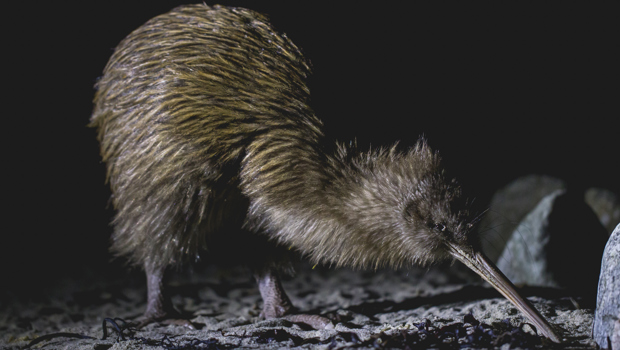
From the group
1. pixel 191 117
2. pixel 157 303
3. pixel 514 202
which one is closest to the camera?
pixel 191 117

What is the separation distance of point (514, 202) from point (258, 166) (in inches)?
111

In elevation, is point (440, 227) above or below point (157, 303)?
above

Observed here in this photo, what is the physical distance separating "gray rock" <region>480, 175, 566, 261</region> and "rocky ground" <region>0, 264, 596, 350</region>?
0.41 meters

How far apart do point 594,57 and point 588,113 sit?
481 mm

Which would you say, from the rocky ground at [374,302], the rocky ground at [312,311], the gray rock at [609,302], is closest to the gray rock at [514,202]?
the rocky ground at [374,302]

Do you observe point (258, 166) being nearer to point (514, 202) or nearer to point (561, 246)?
point (561, 246)

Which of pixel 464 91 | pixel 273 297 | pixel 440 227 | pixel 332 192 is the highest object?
pixel 464 91

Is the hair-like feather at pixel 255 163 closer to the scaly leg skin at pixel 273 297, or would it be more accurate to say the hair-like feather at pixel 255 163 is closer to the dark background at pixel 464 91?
the scaly leg skin at pixel 273 297

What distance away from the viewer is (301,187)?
306 cm

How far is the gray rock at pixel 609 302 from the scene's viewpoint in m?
2.38

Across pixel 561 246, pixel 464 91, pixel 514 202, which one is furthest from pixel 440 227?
pixel 514 202

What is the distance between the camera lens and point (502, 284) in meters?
2.81

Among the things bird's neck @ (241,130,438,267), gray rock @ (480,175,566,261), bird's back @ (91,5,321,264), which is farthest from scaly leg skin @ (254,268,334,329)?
gray rock @ (480,175,566,261)

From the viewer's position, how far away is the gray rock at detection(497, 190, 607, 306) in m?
4.19
